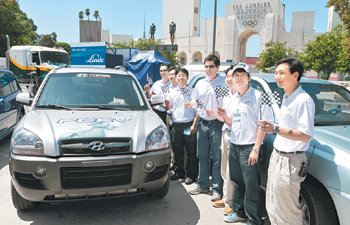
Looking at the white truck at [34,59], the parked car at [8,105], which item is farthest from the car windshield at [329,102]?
the white truck at [34,59]

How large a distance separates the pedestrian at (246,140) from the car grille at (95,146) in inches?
45.2

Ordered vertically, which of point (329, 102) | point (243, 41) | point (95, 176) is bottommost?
point (95, 176)

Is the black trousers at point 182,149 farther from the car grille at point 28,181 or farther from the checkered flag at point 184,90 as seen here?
the car grille at point 28,181

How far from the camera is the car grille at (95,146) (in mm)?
2904

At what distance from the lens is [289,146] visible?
99.8 inches

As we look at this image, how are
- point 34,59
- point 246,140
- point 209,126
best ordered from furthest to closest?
point 34,59 < point 209,126 < point 246,140

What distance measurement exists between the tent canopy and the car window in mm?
5167

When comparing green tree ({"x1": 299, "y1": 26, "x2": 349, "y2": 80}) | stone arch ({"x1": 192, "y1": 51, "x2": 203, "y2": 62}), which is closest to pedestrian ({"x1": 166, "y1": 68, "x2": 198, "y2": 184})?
green tree ({"x1": 299, "y1": 26, "x2": 349, "y2": 80})

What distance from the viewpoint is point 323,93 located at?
152 inches

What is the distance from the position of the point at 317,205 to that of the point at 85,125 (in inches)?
96.8

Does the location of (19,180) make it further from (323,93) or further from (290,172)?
(323,93)

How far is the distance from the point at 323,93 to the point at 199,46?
64.5 meters

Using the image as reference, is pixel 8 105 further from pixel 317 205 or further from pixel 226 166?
pixel 317 205

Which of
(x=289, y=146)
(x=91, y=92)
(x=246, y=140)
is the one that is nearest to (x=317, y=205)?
(x=289, y=146)
